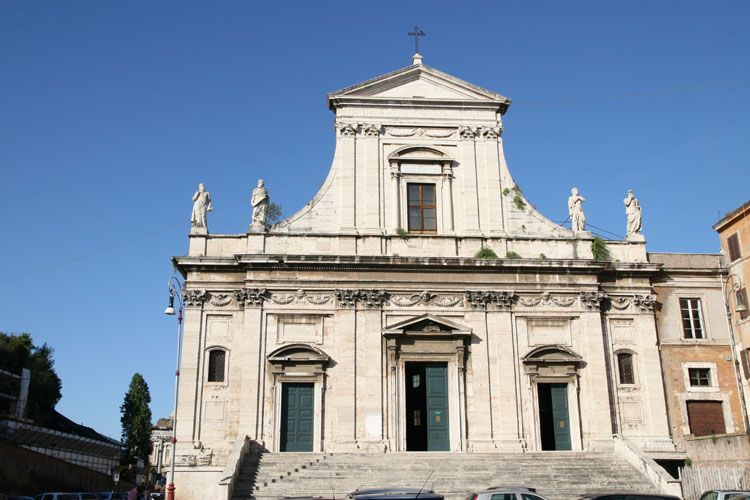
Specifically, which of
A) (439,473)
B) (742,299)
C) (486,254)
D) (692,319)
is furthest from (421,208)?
(742,299)

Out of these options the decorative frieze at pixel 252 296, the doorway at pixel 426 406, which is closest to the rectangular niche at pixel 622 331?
the doorway at pixel 426 406

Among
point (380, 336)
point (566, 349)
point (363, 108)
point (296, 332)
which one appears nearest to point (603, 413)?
point (566, 349)

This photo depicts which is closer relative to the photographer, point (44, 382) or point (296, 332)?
point (296, 332)

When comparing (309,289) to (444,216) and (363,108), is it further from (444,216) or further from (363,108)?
(363,108)

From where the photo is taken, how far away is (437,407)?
26328 millimetres

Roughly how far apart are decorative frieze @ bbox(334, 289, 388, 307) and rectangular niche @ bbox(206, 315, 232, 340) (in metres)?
4.02

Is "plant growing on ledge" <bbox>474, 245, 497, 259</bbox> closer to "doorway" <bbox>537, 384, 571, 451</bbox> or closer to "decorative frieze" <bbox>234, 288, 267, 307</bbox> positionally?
"doorway" <bbox>537, 384, 571, 451</bbox>

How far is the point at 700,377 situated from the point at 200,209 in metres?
19.8

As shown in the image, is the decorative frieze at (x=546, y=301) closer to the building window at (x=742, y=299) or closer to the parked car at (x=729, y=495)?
the building window at (x=742, y=299)

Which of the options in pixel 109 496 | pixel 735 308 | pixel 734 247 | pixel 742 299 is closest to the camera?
pixel 109 496

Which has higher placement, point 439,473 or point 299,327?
point 299,327

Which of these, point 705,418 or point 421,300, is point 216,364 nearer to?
point 421,300

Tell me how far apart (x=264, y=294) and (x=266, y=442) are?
5108 millimetres

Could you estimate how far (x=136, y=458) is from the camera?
58875mm
